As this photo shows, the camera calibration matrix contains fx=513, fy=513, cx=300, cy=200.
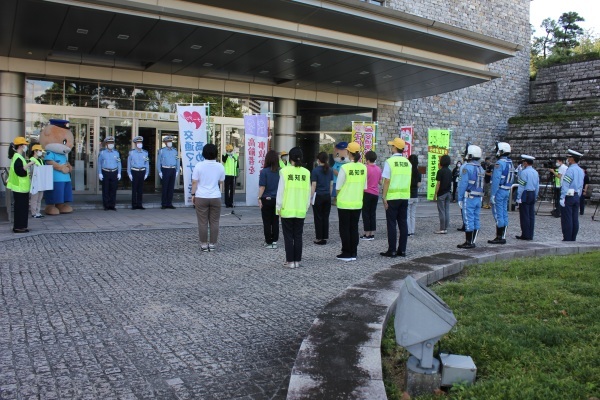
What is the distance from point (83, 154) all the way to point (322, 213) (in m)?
10.9

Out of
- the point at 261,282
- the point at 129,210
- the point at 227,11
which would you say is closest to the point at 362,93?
the point at 227,11

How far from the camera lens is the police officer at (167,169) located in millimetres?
15570

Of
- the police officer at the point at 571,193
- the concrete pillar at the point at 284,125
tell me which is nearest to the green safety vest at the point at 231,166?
the concrete pillar at the point at 284,125

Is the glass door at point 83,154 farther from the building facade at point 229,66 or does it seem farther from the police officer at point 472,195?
the police officer at point 472,195

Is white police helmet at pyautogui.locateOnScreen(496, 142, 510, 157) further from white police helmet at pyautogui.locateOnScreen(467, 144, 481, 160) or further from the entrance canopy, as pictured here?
the entrance canopy

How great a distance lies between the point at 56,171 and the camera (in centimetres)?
1316

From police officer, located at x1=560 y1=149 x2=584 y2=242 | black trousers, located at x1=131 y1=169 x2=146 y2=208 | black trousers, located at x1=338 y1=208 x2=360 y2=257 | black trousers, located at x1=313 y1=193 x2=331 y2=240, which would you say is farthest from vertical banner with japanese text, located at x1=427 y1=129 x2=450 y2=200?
black trousers, located at x1=338 y1=208 x2=360 y2=257

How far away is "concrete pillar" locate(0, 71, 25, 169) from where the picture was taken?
1529 centimetres

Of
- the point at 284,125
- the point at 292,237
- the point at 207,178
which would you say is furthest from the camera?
the point at 284,125

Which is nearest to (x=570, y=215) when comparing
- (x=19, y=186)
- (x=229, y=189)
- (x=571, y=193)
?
(x=571, y=193)

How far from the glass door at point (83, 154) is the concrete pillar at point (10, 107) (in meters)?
1.69

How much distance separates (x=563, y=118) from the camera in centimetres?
2764

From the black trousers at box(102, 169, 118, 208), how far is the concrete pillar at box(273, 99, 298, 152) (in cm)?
757

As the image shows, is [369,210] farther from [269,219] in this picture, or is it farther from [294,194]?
[294,194]
